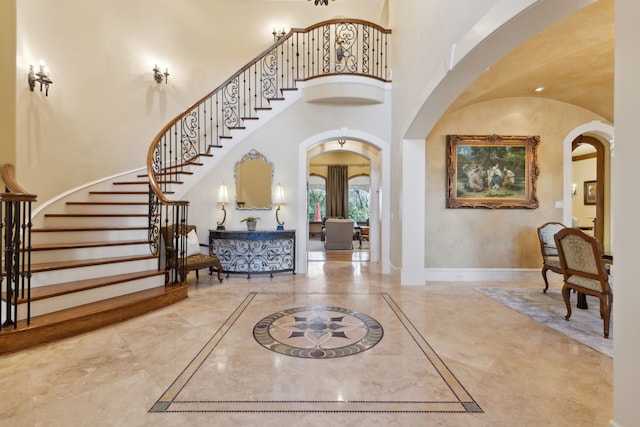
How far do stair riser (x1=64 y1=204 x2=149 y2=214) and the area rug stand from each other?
553 centimetres

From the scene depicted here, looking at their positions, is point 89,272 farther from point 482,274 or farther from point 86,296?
point 482,274

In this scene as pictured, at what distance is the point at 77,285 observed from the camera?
3334mm

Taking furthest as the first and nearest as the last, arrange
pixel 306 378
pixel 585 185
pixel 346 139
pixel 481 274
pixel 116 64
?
pixel 585 185
pixel 346 139
pixel 116 64
pixel 481 274
pixel 306 378

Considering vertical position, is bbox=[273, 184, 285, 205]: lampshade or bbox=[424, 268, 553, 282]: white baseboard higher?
bbox=[273, 184, 285, 205]: lampshade

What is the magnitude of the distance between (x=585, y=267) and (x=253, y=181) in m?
5.00

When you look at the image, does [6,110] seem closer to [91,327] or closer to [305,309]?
[91,327]

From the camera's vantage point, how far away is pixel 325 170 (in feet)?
43.8

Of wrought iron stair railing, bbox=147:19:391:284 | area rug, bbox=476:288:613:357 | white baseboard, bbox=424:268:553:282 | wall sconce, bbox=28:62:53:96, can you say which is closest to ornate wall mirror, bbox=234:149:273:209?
wrought iron stair railing, bbox=147:19:391:284

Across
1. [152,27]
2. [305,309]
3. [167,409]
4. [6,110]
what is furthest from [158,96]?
[167,409]

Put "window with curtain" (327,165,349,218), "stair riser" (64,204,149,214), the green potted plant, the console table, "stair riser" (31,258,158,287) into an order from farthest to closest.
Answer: "window with curtain" (327,165,349,218) < the green potted plant < the console table < "stair riser" (64,204,149,214) < "stair riser" (31,258,158,287)

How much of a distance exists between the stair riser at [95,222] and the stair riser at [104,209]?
28 cm

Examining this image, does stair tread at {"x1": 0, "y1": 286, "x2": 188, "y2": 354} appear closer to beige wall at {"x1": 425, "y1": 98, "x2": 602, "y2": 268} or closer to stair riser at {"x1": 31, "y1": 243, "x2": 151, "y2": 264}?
stair riser at {"x1": 31, "y1": 243, "x2": 151, "y2": 264}

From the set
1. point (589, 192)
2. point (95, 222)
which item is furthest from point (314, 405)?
point (589, 192)

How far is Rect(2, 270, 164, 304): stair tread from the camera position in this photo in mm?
2990
